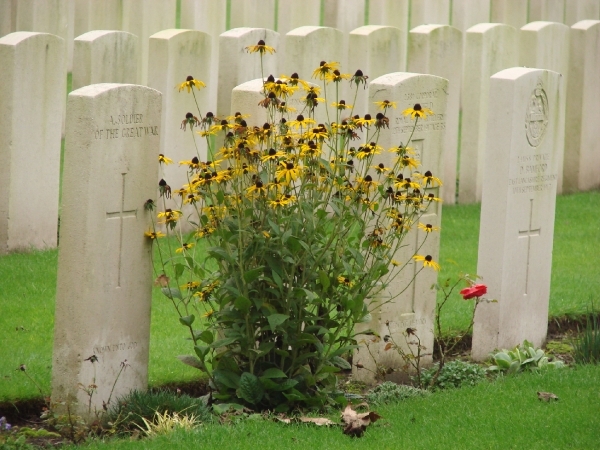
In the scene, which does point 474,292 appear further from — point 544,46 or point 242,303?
point 544,46

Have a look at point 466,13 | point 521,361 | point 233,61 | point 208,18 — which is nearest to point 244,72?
point 233,61

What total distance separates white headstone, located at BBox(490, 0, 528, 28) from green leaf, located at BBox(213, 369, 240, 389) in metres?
11.2

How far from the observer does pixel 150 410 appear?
5.19 metres

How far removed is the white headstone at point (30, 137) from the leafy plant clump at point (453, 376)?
3616mm

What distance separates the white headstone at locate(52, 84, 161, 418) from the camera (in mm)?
5199

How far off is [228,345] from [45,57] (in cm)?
378

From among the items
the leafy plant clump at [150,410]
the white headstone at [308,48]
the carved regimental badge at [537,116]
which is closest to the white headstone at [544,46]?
the white headstone at [308,48]

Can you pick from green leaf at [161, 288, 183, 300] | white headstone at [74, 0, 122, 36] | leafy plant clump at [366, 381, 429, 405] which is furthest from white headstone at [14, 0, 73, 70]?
leafy plant clump at [366, 381, 429, 405]

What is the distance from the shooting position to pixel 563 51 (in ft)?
38.7

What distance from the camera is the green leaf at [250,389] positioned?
17.2 feet

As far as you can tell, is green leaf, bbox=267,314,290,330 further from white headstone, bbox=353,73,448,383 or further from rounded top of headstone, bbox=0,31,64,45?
rounded top of headstone, bbox=0,31,64,45

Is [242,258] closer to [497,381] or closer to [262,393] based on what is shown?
[262,393]

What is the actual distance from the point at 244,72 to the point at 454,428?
495 cm

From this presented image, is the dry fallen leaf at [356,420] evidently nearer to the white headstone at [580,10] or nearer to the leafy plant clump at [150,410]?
the leafy plant clump at [150,410]
